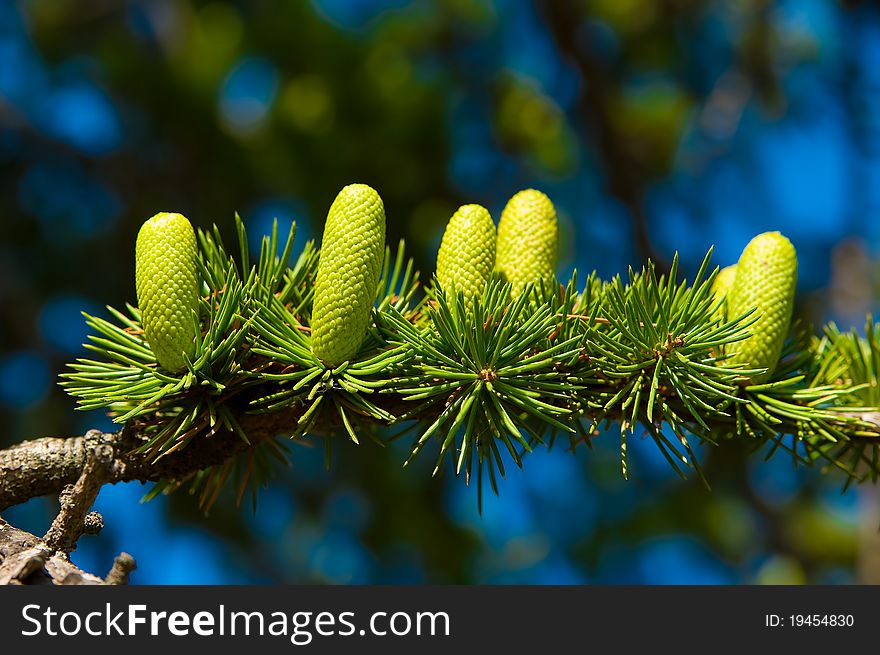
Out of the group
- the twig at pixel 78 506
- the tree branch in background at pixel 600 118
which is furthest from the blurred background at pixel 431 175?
the twig at pixel 78 506

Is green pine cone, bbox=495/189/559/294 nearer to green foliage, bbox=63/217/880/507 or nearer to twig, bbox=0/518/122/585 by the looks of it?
green foliage, bbox=63/217/880/507

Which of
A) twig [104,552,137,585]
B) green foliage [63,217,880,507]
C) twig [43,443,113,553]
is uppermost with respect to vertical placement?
green foliage [63,217,880,507]

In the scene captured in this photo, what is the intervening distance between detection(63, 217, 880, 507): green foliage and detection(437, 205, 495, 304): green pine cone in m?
0.01

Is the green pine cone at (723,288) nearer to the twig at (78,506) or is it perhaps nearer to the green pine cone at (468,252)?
the green pine cone at (468,252)

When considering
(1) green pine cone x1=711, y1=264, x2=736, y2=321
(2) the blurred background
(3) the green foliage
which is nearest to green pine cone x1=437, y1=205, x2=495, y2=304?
(3) the green foliage

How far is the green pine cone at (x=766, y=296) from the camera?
1.64 ft

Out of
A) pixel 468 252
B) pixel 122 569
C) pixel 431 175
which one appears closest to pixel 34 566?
pixel 122 569

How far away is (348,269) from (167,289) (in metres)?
0.10

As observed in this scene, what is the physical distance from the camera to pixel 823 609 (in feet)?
1.79

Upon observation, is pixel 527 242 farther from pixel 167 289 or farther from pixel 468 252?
pixel 167 289

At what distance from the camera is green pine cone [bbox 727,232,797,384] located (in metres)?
0.50

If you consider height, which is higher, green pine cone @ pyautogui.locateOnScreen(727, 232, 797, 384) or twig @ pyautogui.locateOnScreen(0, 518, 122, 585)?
green pine cone @ pyautogui.locateOnScreen(727, 232, 797, 384)

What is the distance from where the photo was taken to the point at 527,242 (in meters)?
0.53

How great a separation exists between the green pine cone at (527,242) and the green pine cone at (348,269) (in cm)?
10
